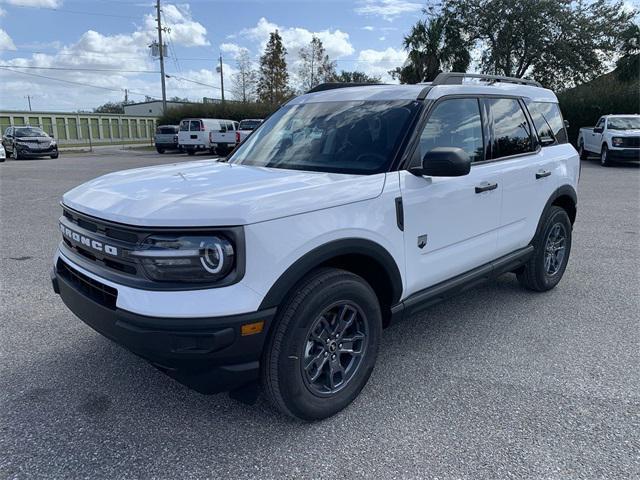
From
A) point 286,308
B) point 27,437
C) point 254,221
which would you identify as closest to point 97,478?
point 27,437

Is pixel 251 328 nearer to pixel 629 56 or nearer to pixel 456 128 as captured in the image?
pixel 456 128

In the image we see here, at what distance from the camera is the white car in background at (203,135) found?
25.2m

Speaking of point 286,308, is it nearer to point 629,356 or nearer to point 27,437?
point 27,437

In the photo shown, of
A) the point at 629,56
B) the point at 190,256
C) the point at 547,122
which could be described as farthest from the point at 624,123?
the point at 190,256

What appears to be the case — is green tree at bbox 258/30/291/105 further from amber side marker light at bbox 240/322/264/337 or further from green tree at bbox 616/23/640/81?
amber side marker light at bbox 240/322/264/337

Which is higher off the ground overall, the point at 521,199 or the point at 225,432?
the point at 521,199

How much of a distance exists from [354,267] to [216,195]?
3.13 feet

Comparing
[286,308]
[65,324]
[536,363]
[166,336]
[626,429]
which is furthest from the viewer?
[65,324]

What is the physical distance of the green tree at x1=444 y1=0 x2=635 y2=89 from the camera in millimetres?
29172

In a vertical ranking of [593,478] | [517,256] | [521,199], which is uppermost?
[521,199]

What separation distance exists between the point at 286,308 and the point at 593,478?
1605 millimetres

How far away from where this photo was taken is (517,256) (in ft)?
13.7

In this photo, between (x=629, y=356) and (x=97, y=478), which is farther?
(x=629, y=356)

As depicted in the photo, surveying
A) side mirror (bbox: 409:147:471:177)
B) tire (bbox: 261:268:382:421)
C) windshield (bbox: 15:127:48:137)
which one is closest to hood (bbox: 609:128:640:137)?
side mirror (bbox: 409:147:471:177)
